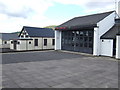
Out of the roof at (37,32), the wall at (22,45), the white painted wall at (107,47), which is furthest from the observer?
the roof at (37,32)

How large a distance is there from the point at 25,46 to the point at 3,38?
688 inches

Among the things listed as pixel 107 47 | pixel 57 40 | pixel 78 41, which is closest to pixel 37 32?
pixel 57 40

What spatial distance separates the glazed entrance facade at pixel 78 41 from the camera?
20.0 meters

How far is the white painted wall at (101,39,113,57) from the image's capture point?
16.7 metres

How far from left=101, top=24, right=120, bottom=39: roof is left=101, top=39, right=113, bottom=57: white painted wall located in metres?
0.53

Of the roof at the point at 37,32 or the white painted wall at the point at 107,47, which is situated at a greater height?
the roof at the point at 37,32

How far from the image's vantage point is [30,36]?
25.5 m

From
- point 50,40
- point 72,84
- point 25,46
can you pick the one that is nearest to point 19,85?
point 72,84

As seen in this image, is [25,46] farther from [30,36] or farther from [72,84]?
[72,84]

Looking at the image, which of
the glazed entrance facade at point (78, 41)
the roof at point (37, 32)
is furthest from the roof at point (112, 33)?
the roof at point (37, 32)

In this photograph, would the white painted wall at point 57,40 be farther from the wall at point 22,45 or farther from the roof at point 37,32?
the wall at point 22,45

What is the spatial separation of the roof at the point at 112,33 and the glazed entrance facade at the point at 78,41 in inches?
88.9

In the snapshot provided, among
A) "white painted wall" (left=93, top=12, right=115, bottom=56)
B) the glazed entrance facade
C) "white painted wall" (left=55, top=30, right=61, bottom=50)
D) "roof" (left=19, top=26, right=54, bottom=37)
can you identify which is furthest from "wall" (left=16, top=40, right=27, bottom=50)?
"white painted wall" (left=93, top=12, right=115, bottom=56)

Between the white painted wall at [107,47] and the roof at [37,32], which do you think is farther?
the roof at [37,32]
